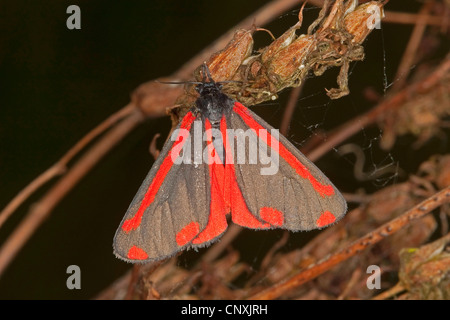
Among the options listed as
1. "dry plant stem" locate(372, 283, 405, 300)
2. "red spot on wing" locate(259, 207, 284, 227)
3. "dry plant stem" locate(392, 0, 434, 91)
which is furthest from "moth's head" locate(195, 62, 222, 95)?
"dry plant stem" locate(392, 0, 434, 91)

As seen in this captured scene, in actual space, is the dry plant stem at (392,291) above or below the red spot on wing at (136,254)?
below

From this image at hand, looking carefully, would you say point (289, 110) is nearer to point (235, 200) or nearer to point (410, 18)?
point (235, 200)

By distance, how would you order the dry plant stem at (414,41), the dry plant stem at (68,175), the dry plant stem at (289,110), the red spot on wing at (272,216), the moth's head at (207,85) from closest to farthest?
1. the moth's head at (207,85)
2. the red spot on wing at (272,216)
3. the dry plant stem at (68,175)
4. the dry plant stem at (289,110)
5. the dry plant stem at (414,41)

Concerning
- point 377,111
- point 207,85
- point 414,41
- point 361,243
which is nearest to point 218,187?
point 207,85

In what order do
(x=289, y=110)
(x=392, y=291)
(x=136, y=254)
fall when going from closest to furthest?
1. (x=136, y=254)
2. (x=392, y=291)
3. (x=289, y=110)

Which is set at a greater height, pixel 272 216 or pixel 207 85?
pixel 207 85

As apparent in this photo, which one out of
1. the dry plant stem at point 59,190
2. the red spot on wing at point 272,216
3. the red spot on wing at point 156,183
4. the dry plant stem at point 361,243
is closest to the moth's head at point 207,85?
the red spot on wing at point 156,183

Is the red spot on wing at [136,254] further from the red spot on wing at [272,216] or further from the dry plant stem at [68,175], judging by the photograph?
the dry plant stem at [68,175]
